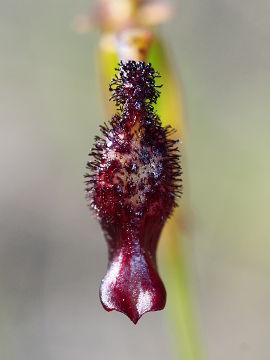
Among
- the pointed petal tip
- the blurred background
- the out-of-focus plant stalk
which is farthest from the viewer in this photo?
the blurred background

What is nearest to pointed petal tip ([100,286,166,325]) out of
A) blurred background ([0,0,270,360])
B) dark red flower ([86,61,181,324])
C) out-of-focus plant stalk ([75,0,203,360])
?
dark red flower ([86,61,181,324])

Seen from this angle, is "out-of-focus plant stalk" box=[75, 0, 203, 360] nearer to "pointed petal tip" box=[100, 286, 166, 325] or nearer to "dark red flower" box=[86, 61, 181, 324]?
"dark red flower" box=[86, 61, 181, 324]

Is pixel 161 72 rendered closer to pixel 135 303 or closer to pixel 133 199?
pixel 133 199
